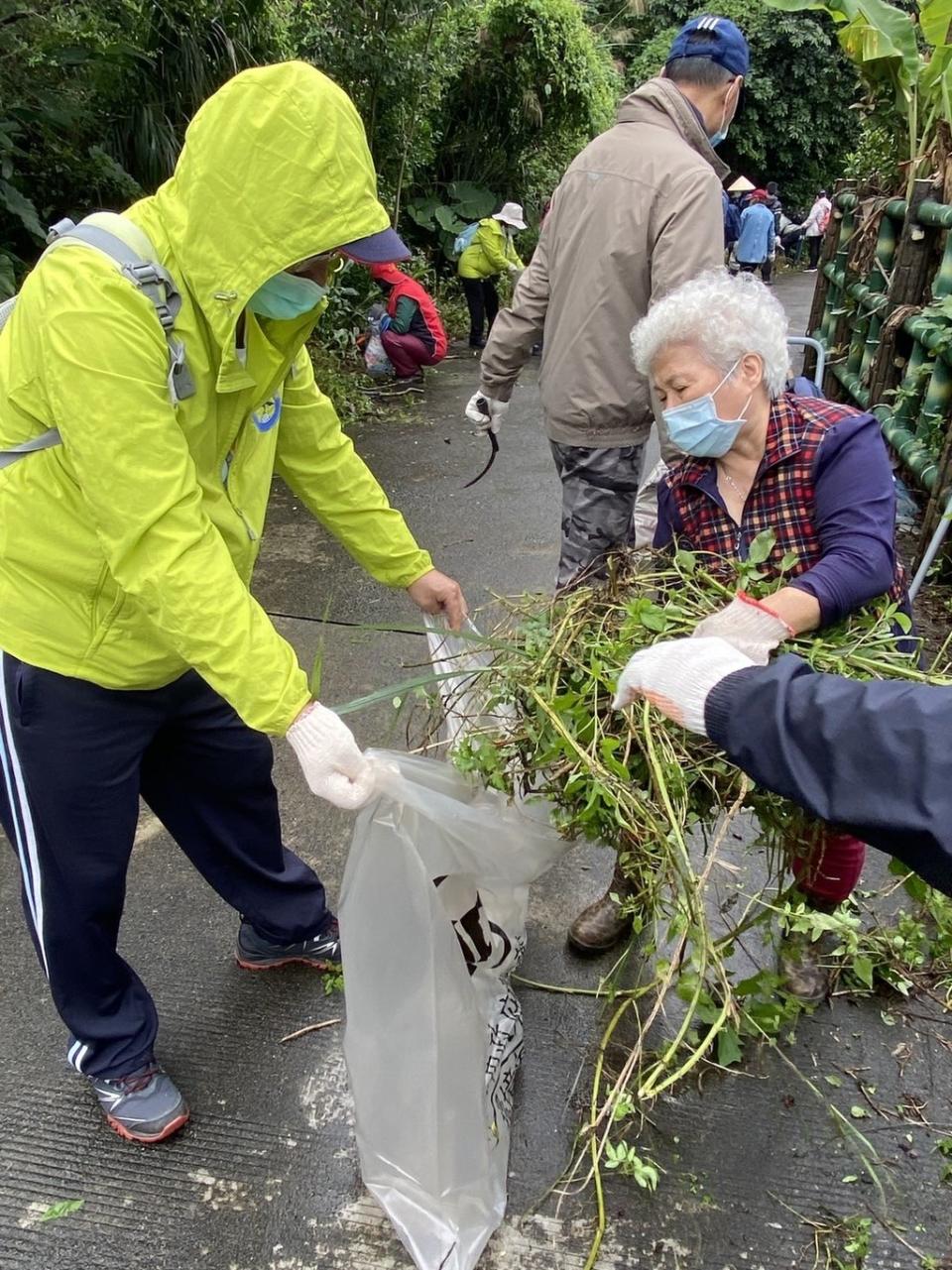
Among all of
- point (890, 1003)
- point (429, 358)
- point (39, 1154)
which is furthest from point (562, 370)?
point (429, 358)

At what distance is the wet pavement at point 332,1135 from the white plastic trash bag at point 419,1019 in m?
0.13

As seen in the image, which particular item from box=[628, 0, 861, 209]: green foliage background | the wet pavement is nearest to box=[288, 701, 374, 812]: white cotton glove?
the wet pavement

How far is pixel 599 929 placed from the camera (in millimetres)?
2291

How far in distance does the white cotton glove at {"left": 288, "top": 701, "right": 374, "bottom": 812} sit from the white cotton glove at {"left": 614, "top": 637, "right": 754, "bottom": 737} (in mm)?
457

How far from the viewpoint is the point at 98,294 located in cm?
128

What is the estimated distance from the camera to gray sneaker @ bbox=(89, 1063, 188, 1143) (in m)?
1.86

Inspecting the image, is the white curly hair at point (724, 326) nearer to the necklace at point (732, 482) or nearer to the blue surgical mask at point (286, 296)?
the necklace at point (732, 482)

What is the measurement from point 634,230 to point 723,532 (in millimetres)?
1160

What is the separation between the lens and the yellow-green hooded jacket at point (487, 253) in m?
8.70

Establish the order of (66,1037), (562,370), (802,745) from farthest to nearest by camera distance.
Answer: (562,370) → (66,1037) → (802,745)

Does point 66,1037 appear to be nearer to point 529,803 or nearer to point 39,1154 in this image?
point 39,1154

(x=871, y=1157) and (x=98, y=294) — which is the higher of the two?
(x=98, y=294)

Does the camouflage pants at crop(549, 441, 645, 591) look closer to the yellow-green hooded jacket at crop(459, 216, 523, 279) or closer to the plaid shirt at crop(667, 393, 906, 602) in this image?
the plaid shirt at crop(667, 393, 906, 602)

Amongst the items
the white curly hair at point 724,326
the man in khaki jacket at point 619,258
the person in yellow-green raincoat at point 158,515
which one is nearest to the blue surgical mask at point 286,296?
the person in yellow-green raincoat at point 158,515
